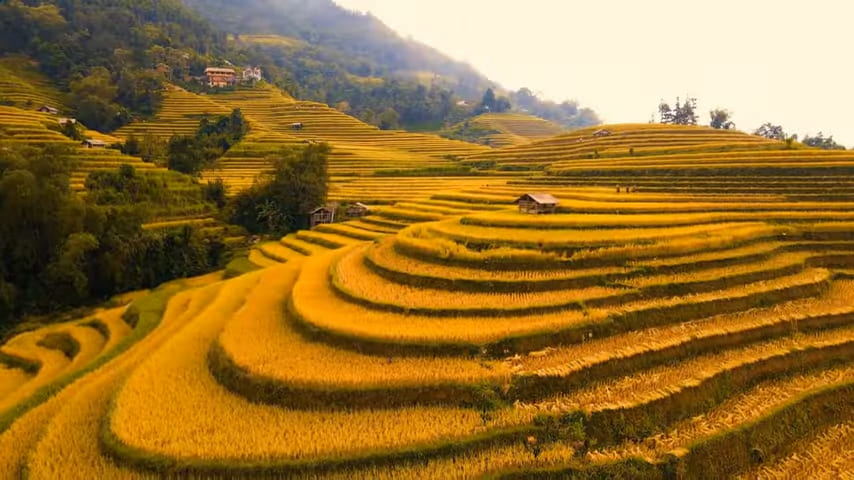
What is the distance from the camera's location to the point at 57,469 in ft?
27.7

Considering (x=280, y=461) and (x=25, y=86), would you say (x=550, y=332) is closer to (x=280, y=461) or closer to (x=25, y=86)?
(x=280, y=461)

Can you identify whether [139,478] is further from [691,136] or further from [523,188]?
[691,136]

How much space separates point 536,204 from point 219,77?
79.6 metres

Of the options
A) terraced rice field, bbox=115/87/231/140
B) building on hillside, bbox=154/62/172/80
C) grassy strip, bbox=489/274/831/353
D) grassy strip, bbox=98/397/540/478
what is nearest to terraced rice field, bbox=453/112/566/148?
terraced rice field, bbox=115/87/231/140

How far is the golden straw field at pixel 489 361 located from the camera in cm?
887

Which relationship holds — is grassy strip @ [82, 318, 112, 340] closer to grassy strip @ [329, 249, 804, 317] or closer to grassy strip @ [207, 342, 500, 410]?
grassy strip @ [329, 249, 804, 317]

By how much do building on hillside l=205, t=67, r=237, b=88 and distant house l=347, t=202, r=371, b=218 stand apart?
6143 cm

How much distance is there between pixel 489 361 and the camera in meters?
11.2

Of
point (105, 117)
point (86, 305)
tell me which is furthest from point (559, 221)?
point (105, 117)

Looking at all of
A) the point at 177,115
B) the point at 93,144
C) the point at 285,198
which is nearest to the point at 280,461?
the point at 285,198

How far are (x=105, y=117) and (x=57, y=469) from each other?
63146 mm

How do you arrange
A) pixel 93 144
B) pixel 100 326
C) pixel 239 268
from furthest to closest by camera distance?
pixel 93 144 → pixel 239 268 → pixel 100 326

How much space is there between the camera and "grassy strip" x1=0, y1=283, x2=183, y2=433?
11234 millimetres

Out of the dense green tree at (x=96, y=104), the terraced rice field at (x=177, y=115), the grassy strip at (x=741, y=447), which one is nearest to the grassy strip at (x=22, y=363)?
the grassy strip at (x=741, y=447)
